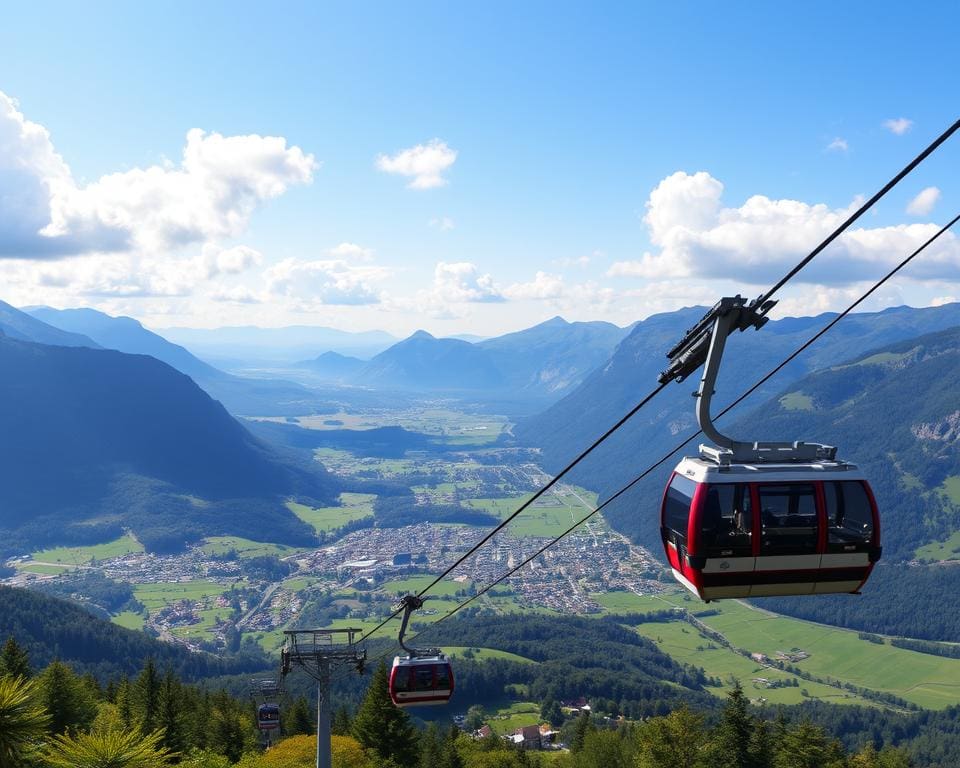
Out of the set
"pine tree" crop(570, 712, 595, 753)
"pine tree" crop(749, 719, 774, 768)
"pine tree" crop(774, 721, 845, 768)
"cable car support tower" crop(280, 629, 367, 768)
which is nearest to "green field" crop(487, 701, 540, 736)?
"pine tree" crop(570, 712, 595, 753)

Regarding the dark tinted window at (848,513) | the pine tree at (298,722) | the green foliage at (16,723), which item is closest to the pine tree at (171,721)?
the pine tree at (298,722)

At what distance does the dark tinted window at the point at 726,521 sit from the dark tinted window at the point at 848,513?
1.52 metres

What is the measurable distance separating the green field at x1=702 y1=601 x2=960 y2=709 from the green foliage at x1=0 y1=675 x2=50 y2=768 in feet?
544

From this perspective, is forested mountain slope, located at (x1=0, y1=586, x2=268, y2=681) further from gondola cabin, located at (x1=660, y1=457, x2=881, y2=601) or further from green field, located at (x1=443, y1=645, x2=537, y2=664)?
gondola cabin, located at (x1=660, y1=457, x2=881, y2=601)

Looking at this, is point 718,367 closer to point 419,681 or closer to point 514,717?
point 419,681

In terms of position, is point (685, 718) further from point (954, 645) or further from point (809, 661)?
point (954, 645)

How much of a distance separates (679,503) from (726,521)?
105 centimetres

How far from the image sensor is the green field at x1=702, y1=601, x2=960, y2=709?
153000 mm

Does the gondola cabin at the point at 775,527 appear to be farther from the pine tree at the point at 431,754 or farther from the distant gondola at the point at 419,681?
the pine tree at the point at 431,754

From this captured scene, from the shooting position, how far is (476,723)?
10831 cm

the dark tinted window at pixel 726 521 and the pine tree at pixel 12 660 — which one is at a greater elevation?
the dark tinted window at pixel 726 521

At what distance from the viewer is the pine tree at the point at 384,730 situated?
147ft

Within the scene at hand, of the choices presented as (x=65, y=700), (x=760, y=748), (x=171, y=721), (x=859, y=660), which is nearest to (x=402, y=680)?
(x=171, y=721)

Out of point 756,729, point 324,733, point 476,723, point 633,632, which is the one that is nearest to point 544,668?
point 476,723
